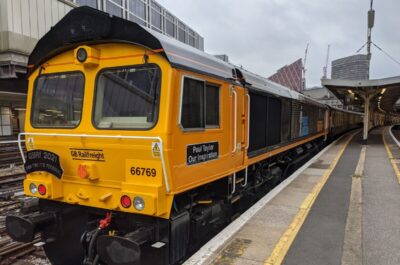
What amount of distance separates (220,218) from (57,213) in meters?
2.33

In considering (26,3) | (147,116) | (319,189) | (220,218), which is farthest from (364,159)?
(26,3)

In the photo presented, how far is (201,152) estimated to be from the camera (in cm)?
401

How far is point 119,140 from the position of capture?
11.9 ft

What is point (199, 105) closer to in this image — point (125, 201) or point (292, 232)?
point (125, 201)

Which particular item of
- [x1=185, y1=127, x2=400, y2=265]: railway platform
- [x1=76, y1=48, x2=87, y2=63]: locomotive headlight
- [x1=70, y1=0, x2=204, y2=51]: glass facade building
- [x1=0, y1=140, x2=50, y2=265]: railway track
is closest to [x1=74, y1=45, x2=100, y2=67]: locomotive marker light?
[x1=76, y1=48, x2=87, y2=63]: locomotive headlight

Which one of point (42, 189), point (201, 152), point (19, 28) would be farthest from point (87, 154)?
point (19, 28)

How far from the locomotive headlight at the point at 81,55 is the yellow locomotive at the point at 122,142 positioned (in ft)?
0.06

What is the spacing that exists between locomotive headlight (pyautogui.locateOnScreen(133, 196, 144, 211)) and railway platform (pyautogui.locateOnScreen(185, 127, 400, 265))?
92 cm

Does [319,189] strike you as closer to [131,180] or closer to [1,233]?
[131,180]

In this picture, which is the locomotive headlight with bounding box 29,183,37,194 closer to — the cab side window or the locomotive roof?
the locomotive roof

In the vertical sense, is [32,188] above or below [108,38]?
below

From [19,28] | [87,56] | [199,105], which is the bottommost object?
[199,105]

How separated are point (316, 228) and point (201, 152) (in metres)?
2.26

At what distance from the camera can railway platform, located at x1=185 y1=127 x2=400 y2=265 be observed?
3.88 metres
